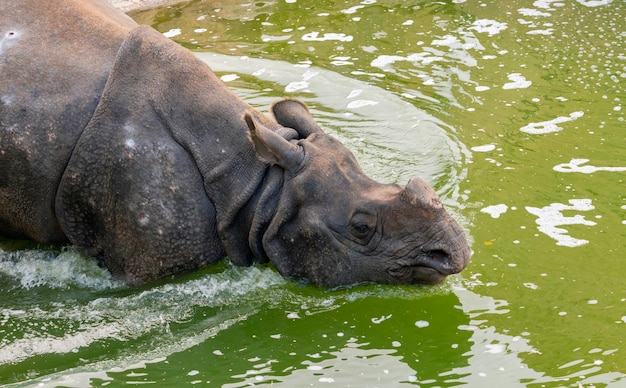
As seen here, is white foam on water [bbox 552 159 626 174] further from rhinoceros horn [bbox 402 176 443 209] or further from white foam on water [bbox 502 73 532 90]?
rhinoceros horn [bbox 402 176 443 209]

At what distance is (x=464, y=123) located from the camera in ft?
29.5

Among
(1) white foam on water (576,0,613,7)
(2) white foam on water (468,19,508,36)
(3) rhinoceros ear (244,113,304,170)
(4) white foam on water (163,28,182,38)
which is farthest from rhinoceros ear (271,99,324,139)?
(1) white foam on water (576,0,613,7)

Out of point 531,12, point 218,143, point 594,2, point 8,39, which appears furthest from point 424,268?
point 594,2

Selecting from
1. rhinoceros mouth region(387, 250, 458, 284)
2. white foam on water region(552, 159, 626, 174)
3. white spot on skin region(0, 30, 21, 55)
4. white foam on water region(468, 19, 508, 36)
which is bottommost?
white foam on water region(552, 159, 626, 174)

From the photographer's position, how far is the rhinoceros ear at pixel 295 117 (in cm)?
653

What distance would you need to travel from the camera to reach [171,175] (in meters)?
6.18

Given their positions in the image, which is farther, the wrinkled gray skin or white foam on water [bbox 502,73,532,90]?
white foam on water [bbox 502,73,532,90]

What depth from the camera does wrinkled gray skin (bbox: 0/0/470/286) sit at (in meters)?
6.04

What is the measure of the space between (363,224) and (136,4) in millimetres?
7974

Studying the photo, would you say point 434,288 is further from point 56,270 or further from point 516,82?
point 516,82

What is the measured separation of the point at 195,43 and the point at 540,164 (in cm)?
498

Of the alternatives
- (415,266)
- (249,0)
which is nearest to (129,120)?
(415,266)

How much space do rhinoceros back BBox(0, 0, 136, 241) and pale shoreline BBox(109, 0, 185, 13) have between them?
6.09m

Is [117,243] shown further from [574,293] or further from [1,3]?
[574,293]
